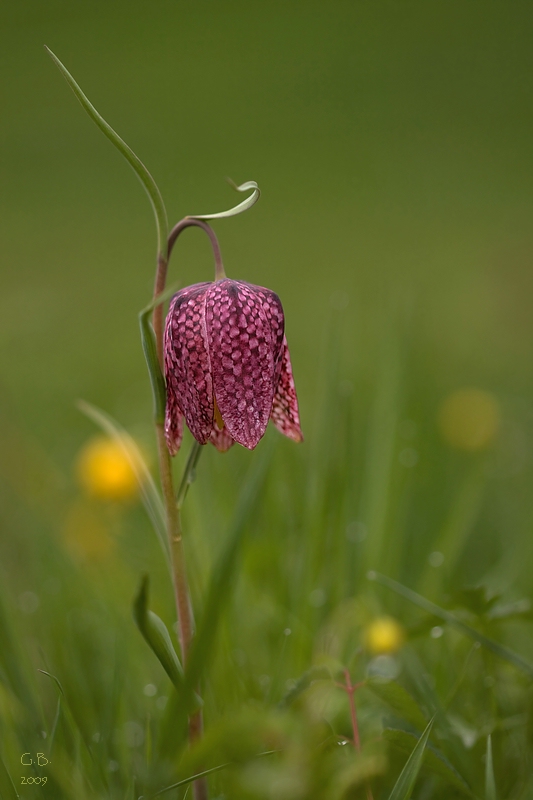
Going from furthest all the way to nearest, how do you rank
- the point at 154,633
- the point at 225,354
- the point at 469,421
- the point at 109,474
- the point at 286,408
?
the point at 469,421 < the point at 109,474 < the point at 286,408 < the point at 225,354 < the point at 154,633

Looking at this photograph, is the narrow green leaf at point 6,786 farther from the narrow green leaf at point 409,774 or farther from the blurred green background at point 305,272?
the narrow green leaf at point 409,774

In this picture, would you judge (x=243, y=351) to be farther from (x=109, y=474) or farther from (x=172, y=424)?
(x=109, y=474)

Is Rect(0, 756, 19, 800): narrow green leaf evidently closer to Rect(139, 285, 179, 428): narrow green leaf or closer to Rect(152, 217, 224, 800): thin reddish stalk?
Rect(152, 217, 224, 800): thin reddish stalk

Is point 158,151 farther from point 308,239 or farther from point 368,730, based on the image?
point 368,730

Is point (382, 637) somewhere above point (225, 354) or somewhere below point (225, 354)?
below

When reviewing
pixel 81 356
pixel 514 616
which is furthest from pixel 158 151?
pixel 514 616

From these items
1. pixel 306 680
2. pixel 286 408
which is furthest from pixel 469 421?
pixel 306 680
